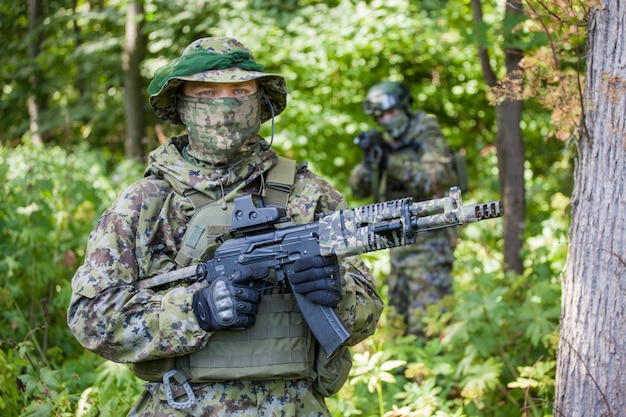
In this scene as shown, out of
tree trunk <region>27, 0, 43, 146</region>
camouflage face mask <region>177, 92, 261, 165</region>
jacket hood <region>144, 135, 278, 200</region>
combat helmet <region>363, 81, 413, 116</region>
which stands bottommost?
tree trunk <region>27, 0, 43, 146</region>

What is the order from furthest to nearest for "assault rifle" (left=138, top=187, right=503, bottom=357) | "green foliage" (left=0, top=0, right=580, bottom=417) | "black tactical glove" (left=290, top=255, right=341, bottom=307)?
"green foliage" (left=0, top=0, right=580, bottom=417), "black tactical glove" (left=290, top=255, right=341, bottom=307), "assault rifle" (left=138, top=187, right=503, bottom=357)

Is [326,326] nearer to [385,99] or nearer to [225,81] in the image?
[225,81]

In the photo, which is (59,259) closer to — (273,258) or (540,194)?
(273,258)

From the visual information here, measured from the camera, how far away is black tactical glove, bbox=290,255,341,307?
2.60 metres

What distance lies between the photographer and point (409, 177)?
637cm

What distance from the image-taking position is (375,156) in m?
6.53

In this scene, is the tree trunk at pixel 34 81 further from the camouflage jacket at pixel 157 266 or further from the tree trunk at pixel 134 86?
the camouflage jacket at pixel 157 266

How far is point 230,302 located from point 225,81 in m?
0.86

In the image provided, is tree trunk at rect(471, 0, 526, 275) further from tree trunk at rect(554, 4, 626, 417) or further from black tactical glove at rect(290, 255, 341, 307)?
black tactical glove at rect(290, 255, 341, 307)

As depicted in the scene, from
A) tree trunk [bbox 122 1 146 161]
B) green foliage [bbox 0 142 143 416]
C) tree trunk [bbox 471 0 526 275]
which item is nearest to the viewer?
green foliage [bbox 0 142 143 416]

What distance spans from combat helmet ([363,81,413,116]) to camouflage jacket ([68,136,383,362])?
144 inches

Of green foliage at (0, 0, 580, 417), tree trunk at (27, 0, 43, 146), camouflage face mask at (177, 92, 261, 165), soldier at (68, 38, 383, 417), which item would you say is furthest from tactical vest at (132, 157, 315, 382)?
tree trunk at (27, 0, 43, 146)

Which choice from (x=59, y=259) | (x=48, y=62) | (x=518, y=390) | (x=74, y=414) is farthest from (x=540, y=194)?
(x=48, y=62)

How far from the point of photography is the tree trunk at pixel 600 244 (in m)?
3.06
